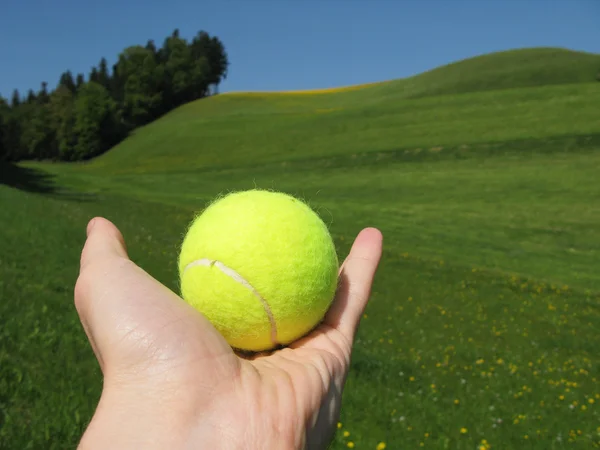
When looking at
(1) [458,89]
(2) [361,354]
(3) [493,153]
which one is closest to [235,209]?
(2) [361,354]

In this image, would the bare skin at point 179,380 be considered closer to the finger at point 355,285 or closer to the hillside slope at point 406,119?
the finger at point 355,285

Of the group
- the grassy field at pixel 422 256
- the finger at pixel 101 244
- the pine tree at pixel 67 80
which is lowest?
the grassy field at pixel 422 256

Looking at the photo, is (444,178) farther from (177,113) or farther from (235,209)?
(177,113)

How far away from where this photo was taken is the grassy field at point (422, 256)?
462 centimetres

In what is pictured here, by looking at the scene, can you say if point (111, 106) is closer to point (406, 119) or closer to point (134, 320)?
point (406, 119)

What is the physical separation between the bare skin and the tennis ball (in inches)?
6.2

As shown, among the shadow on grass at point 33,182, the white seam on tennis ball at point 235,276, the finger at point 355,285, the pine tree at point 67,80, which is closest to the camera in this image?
the white seam on tennis ball at point 235,276

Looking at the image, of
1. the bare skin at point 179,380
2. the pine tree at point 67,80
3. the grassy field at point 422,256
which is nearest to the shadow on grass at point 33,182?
the grassy field at point 422,256

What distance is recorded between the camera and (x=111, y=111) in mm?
69625

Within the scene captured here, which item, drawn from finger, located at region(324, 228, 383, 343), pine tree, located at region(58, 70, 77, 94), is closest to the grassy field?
finger, located at region(324, 228, 383, 343)

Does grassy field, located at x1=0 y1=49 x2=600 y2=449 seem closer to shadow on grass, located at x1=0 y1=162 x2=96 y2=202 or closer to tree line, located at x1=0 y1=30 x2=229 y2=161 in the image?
shadow on grass, located at x1=0 y1=162 x2=96 y2=202

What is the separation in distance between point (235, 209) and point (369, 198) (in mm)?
21679

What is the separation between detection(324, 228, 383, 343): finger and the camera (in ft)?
10.3

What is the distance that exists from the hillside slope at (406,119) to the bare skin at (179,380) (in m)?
31.4
